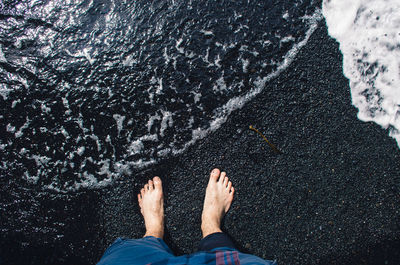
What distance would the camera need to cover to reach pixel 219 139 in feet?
5.46

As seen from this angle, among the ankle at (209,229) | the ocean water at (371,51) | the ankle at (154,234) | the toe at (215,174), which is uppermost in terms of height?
the ocean water at (371,51)

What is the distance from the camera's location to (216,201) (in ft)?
5.36

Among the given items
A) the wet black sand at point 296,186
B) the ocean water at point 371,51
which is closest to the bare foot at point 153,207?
the wet black sand at point 296,186

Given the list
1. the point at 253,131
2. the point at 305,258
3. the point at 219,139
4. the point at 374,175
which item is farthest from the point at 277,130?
the point at 305,258

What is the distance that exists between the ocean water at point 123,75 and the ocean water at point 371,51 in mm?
205

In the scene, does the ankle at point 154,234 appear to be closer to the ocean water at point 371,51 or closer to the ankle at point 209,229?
the ankle at point 209,229

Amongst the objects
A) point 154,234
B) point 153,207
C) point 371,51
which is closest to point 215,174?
point 153,207

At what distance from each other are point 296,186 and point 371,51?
3.89ft

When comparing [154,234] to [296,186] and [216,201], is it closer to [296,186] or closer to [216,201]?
[216,201]

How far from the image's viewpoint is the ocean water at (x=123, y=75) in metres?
1.70

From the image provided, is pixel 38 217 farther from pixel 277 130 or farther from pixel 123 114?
pixel 277 130

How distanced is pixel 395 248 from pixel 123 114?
7.44 feet

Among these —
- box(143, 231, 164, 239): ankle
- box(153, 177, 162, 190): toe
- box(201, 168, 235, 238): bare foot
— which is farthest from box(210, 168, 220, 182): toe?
box(143, 231, 164, 239): ankle

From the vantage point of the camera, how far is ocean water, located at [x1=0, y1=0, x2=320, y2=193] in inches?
67.0
